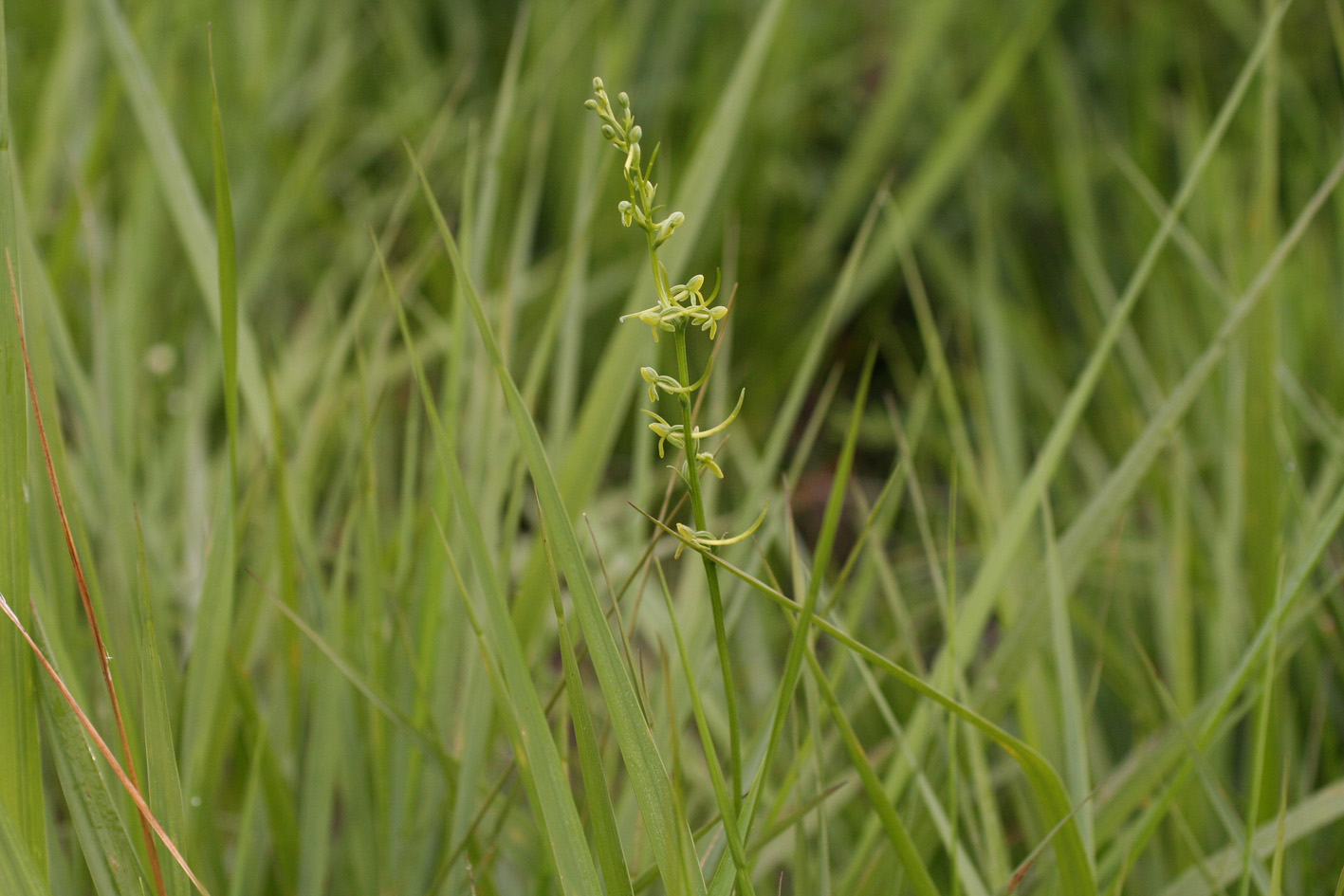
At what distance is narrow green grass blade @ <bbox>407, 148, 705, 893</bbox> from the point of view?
443 mm

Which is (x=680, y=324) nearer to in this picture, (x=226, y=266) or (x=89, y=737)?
(x=226, y=266)

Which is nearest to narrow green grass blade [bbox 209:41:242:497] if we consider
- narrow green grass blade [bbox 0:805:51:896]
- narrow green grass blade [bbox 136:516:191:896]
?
narrow green grass blade [bbox 136:516:191:896]

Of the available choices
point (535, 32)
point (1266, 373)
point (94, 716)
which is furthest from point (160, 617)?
point (535, 32)

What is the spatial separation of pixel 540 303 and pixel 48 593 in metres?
0.96

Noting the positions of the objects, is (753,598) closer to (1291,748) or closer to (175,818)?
(1291,748)

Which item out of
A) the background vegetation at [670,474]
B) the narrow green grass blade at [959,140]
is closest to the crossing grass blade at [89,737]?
the background vegetation at [670,474]

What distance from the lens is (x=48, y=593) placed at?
0.66 m

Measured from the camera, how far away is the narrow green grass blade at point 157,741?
499mm

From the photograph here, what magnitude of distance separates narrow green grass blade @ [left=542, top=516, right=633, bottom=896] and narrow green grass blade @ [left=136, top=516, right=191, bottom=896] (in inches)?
8.3

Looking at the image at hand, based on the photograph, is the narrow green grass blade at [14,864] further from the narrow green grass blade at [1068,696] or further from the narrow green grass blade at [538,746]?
the narrow green grass blade at [1068,696]

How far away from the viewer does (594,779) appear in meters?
0.46

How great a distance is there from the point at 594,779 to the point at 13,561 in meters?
0.33

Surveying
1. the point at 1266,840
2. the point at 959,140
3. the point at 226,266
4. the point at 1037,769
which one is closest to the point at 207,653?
the point at 226,266

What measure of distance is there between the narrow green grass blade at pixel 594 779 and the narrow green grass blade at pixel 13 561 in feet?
0.94
